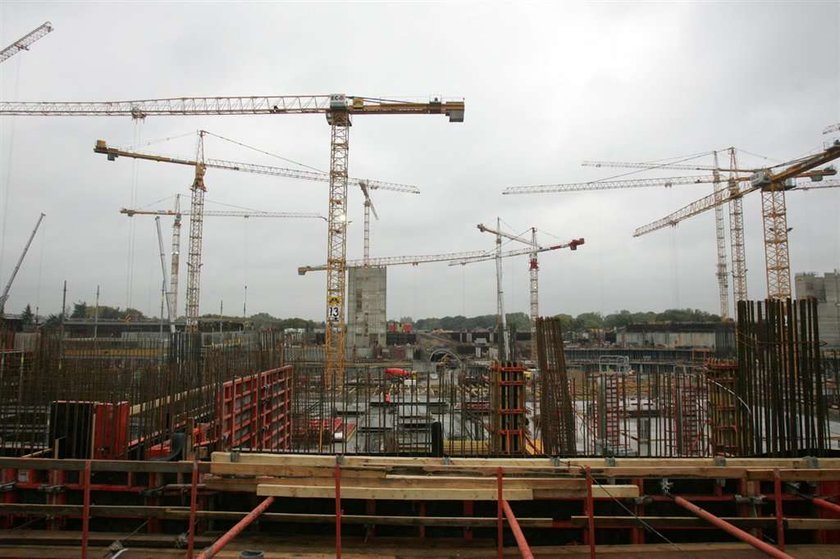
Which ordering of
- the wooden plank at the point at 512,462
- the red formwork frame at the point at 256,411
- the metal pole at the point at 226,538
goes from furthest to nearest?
the red formwork frame at the point at 256,411
the wooden plank at the point at 512,462
the metal pole at the point at 226,538

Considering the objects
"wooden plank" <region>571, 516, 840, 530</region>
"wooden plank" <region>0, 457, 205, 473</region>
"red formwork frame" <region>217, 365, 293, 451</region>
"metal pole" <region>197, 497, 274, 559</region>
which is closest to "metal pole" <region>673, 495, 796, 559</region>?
"wooden plank" <region>571, 516, 840, 530</region>

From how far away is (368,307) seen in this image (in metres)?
74.4

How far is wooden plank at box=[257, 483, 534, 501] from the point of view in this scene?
537 cm

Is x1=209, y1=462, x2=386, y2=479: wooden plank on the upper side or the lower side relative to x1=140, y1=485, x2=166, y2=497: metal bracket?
upper

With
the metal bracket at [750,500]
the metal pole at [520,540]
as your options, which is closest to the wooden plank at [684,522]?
the metal bracket at [750,500]

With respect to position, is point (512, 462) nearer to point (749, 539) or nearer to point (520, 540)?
point (520, 540)

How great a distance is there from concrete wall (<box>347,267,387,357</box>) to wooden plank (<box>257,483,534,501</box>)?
6686 centimetres

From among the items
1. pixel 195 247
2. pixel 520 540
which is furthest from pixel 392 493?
pixel 195 247

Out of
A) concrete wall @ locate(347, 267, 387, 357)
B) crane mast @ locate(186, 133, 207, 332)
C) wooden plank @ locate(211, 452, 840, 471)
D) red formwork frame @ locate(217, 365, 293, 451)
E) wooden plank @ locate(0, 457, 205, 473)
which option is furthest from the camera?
concrete wall @ locate(347, 267, 387, 357)

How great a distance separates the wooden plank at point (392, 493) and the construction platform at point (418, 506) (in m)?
0.01

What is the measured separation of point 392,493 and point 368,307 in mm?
69393

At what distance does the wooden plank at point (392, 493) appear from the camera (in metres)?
5.37

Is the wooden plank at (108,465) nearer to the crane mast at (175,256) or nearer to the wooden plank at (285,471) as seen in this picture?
the wooden plank at (285,471)

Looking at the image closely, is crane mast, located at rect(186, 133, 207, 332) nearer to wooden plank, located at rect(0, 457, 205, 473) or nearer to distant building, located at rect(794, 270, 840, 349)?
wooden plank, located at rect(0, 457, 205, 473)
